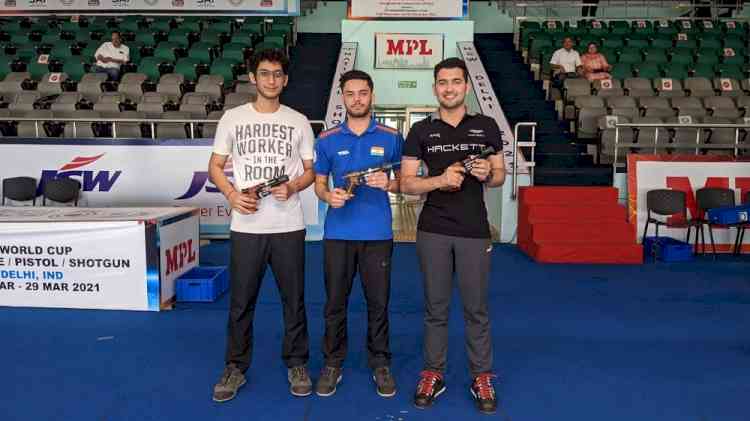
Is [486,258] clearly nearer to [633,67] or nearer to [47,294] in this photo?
[47,294]

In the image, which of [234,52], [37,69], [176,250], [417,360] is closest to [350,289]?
[417,360]

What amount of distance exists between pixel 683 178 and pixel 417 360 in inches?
201

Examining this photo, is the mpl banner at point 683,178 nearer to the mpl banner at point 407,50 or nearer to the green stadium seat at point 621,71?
the green stadium seat at point 621,71

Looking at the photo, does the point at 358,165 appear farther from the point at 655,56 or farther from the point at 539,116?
the point at 655,56

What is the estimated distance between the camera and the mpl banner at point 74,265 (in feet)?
13.9

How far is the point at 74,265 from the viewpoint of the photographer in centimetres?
430

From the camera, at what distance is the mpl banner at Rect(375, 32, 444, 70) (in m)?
10.6

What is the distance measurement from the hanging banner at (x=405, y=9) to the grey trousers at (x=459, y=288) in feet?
28.4

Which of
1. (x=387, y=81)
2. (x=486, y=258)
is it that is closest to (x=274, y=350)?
(x=486, y=258)

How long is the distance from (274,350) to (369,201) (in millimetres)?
1227

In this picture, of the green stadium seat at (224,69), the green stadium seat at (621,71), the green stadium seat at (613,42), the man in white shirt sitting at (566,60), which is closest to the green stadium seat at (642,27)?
the green stadium seat at (613,42)

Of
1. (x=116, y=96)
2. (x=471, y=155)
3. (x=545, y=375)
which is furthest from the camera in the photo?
(x=116, y=96)

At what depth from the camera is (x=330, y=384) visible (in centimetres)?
289

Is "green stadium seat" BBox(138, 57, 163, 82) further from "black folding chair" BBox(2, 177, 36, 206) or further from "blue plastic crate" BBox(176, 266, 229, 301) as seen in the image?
"blue plastic crate" BBox(176, 266, 229, 301)
